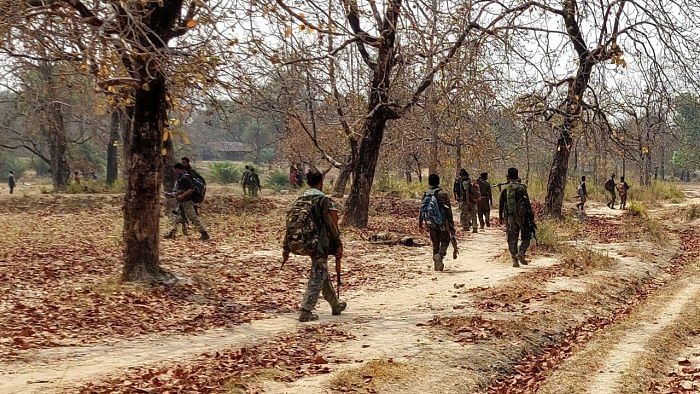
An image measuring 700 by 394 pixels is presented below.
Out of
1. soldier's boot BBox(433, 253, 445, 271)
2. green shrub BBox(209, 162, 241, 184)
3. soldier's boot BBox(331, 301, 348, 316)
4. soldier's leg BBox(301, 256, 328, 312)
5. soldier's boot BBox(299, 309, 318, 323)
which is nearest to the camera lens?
soldier's leg BBox(301, 256, 328, 312)

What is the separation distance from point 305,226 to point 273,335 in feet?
4.32

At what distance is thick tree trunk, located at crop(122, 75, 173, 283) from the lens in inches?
379

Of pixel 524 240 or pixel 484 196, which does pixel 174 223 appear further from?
pixel 484 196

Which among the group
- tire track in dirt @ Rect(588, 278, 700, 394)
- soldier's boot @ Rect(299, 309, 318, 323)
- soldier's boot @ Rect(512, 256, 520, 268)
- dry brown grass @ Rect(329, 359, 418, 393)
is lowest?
tire track in dirt @ Rect(588, 278, 700, 394)

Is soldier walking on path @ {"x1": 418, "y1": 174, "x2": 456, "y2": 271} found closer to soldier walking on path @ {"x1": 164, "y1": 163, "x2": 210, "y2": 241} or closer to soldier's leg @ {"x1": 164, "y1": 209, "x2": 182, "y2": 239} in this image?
soldier walking on path @ {"x1": 164, "y1": 163, "x2": 210, "y2": 241}

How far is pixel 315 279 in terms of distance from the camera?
8.31 metres

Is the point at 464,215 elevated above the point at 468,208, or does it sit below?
below

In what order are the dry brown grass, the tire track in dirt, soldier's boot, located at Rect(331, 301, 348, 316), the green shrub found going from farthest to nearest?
the green shrub < soldier's boot, located at Rect(331, 301, 348, 316) < the tire track in dirt < the dry brown grass

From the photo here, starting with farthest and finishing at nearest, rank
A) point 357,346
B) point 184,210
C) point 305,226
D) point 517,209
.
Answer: point 184,210
point 517,209
point 305,226
point 357,346

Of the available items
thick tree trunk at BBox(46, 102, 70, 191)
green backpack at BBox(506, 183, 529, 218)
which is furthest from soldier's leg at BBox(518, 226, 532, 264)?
thick tree trunk at BBox(46, 102, 70, 191)

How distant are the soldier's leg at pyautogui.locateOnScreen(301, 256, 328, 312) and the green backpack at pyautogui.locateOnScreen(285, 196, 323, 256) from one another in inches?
5.8

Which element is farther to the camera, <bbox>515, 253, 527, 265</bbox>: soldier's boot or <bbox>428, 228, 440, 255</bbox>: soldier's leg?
<bbox>515, 253, 527, 265</bbox>: soldier's boot

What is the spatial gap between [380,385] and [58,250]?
10.2 metres

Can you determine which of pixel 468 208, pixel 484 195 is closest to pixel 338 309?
pixel 468 208
